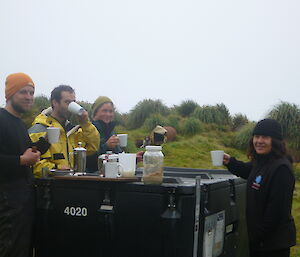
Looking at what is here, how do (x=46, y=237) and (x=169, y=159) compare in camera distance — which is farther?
(x=169, y=159)

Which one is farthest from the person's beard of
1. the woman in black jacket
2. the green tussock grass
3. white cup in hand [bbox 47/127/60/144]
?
the green tussock grass

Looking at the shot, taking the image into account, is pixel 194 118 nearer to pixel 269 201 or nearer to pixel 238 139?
pixel 238 139

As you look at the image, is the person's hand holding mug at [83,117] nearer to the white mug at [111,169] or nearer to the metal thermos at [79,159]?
the metal thermos at [79,159]

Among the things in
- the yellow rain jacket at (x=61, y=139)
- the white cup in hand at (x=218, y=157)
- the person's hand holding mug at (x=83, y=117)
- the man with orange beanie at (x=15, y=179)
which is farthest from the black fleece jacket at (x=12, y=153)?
the white cup in hand at (x=218, y=157)

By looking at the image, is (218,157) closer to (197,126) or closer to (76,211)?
(76,211)

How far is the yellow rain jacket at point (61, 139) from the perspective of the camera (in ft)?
12.6

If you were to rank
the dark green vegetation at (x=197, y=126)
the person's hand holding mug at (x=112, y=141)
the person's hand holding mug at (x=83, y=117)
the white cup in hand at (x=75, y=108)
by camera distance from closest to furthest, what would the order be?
the white cup in hand at (x=75, y=108), the person's hand holding mug at (x=83, y=117), the person's hand holding mug at (x=112, y=141), the dark green vegetation at (x=197, y=126)

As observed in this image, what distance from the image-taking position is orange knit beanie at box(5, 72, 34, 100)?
11.5ft

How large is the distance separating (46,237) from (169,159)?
6403 millimetres

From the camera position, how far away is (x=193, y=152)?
1027 centimetres

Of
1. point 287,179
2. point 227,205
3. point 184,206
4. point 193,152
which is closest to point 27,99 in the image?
point 184,206

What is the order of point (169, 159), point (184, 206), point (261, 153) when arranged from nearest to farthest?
1. point (184, 206)
2. point (261, 153)
3. point (169, 159)

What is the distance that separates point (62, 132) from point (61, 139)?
0.24 ft

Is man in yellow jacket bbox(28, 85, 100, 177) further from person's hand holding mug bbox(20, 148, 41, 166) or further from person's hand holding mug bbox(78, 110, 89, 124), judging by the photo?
person's hand holding mug bbox(20, 148, 41, 166)
